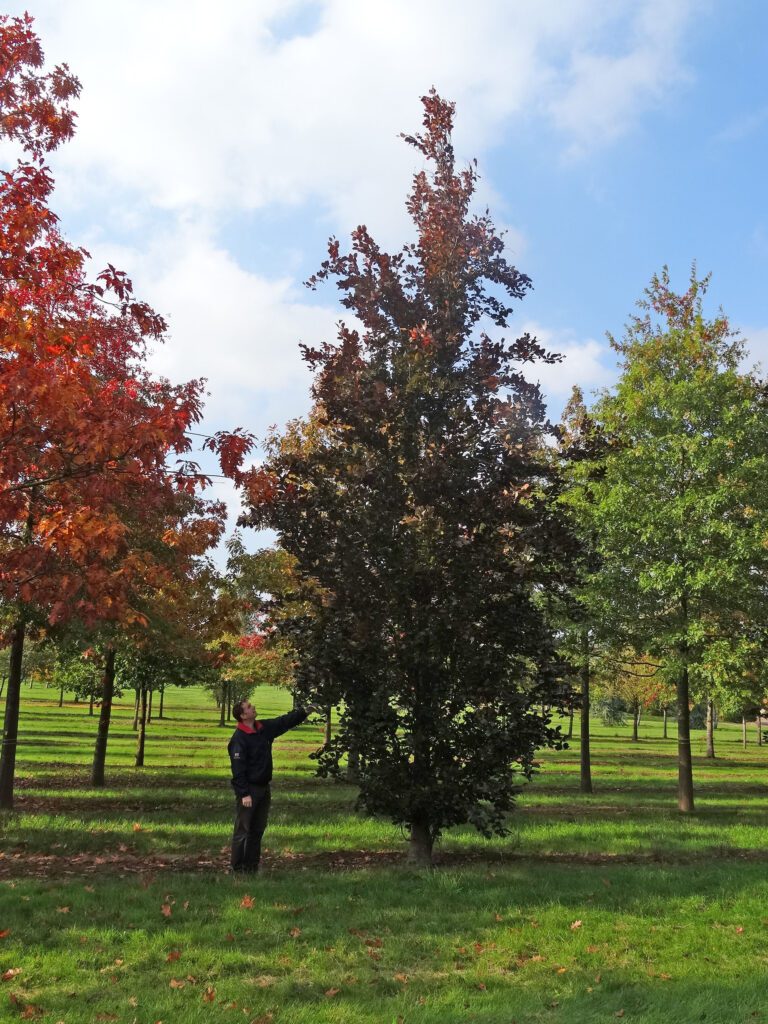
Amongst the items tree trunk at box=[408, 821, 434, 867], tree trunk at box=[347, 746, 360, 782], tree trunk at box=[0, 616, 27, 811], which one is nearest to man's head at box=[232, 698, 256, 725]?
tree trunk at box=[347, 746, 360, 782]

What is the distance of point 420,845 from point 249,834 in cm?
209

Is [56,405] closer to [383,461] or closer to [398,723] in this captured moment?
[383,461]

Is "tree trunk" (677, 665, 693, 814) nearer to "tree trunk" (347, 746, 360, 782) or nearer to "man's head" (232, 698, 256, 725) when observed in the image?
"tree trunk" (347, 746, 360, 782)

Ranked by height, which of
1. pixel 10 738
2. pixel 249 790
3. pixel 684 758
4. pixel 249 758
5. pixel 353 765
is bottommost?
pixel 684 758

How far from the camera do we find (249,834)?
8078 millimetres

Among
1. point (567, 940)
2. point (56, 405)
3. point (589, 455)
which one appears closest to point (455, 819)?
point (567, 940)

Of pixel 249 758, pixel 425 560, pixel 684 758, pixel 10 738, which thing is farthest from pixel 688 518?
pixel 10 738

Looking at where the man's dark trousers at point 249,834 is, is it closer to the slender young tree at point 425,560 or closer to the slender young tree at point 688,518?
the slender young tree at point 425,560

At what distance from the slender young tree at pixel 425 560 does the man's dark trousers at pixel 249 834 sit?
916 mm

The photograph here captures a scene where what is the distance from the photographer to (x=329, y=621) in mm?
8688

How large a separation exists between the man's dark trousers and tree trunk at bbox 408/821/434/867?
1.88m

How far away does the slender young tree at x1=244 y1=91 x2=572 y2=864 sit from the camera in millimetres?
8297

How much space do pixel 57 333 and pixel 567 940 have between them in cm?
764

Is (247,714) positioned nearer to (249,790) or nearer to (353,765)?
(249,790)
